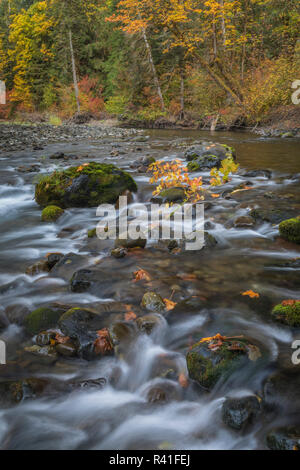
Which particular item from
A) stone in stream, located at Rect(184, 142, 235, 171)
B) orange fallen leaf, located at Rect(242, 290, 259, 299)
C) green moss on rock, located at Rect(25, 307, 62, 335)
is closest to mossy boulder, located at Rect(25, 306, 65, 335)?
green moss on rock, located at Rect(25, 307, 62, 335)

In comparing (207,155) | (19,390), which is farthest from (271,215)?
(207,155)

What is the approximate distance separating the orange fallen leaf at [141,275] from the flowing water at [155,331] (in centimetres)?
7

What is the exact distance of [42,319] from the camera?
9.95 ft

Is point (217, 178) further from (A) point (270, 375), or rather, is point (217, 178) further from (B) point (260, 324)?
(A) point (270, 375)

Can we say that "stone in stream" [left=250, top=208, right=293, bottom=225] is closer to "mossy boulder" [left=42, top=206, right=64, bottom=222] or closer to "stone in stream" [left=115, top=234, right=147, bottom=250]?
"stone in stream" [left=115, top=234, right=147, bottom=250]

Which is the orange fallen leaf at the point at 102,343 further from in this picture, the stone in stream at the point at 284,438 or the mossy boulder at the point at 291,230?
the mossy boulder at the point at 291,230

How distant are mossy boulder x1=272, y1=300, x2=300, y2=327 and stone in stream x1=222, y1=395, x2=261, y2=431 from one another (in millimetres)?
942

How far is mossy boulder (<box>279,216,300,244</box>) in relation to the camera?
4477 mm

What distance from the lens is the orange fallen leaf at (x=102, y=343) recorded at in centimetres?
272

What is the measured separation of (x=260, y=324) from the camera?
2.95 meters
